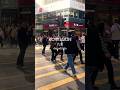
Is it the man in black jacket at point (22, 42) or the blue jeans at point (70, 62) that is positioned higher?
the man in black jacket at point (22, 42)

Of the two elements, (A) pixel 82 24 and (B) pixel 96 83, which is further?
(B) pixel 96 83

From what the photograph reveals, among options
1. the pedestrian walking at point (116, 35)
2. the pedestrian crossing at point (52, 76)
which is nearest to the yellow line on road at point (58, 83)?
the pedestrian crossing at point (52, 76)

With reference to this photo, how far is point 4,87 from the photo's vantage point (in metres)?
5.74

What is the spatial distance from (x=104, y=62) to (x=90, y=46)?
0.30 m

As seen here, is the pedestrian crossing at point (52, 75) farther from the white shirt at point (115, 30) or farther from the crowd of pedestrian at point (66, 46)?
the white shirt at point (115, 30)

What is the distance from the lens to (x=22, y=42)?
5.75 m

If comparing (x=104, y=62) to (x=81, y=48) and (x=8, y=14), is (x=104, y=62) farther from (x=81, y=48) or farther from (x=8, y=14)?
(x=8, y=14)

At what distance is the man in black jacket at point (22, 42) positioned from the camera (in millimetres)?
5703

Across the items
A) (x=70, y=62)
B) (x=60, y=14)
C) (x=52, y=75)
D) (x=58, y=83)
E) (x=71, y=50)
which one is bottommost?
(x=58, y=83)

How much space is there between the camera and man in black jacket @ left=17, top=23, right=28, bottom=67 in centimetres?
570

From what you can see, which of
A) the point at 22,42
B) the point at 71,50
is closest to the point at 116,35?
the point at 71,50

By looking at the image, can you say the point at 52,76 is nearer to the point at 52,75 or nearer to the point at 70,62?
the point at 52,75

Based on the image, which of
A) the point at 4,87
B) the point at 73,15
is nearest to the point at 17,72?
the point at 4,87

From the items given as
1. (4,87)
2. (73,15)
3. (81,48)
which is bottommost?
(4,87)
